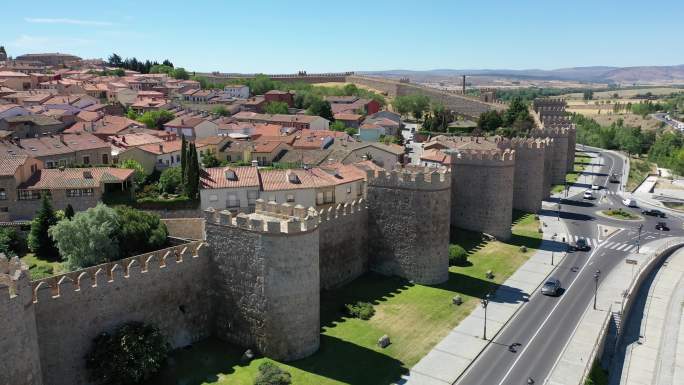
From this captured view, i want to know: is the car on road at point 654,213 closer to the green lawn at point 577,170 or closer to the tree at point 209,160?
the green lawn at point 577,170

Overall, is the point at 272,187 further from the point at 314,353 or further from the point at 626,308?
the point at 626,308

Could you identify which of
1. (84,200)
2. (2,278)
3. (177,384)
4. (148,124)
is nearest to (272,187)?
(84,200)

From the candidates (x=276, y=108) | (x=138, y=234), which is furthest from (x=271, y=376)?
(x=276, y=108)

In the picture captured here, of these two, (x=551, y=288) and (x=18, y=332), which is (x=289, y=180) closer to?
(x=551, y=288)

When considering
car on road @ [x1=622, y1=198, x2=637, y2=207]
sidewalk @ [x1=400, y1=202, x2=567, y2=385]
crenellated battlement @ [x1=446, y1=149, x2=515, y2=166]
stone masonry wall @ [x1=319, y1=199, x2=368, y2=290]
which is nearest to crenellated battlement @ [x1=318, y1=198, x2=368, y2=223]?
stone masonry wall @ [x1=319, y1=199, x2=368, y2=290]

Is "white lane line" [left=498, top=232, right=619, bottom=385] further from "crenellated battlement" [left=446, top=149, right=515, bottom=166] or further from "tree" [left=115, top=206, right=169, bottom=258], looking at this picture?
"tree" [left=115, top=206, right=169, bottom=258]
